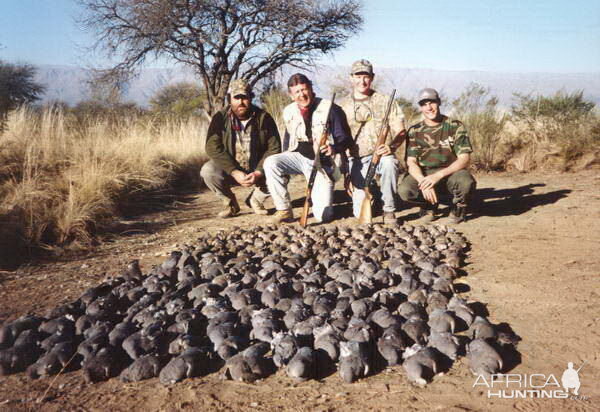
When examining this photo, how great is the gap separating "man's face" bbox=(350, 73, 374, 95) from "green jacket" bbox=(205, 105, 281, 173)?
1.07 meters

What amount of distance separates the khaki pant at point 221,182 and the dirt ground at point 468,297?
33cm

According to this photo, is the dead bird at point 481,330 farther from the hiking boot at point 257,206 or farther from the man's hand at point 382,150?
the hiking boot at point 257,206

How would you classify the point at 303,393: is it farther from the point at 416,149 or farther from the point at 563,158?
the point at 563,158

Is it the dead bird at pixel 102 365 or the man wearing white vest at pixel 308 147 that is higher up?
the man wearing white vest at pixel 308 147

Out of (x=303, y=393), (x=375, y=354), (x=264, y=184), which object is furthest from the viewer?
(x=264, y=184)

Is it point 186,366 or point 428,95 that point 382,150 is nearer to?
point 428,95

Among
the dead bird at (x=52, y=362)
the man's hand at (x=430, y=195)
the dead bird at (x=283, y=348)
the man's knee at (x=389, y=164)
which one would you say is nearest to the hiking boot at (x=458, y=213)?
the man's hand at (x=430, y=195)

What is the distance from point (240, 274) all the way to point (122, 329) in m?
0.91

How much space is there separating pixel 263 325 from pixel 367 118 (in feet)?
10.3

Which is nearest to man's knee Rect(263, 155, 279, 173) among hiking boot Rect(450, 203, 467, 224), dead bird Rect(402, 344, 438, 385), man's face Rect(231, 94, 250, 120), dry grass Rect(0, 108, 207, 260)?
man's face Rect(231, 94, 250, 120)

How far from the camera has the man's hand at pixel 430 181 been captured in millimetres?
4082

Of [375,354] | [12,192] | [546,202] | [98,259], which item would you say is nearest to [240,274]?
[375,354]

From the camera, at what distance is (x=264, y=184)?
16.5 ft

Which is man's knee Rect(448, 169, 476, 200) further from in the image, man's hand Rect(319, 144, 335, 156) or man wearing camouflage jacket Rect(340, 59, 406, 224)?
man's hand Rect(319, 144, 335, 156)
